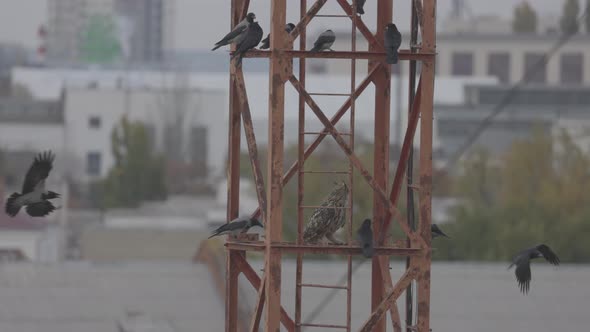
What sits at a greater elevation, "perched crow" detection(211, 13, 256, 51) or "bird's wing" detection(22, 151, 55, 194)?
"perched crow" detection(211, 13, 256, 51)

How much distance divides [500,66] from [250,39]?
119 meters

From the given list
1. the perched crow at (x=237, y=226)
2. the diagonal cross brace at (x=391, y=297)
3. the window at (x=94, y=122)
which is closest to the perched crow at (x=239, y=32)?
the perched crow at (x=237, y=226)

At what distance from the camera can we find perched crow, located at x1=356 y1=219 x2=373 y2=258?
47.5ft

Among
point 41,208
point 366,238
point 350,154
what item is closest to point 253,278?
point 366,238

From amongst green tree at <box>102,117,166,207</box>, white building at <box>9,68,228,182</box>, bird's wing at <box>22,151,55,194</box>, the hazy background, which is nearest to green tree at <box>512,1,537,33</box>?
the hazy background

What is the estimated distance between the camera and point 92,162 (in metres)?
109

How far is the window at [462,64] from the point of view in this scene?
135 meters

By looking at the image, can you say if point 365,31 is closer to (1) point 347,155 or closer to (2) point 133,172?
(1) point 347,155

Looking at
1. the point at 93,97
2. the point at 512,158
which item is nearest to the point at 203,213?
the point at 512,158

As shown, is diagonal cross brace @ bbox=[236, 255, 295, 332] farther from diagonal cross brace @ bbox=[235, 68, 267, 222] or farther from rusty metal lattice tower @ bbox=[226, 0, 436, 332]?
diagonal cross brace @ bbox=[235, 68, 267, 222]

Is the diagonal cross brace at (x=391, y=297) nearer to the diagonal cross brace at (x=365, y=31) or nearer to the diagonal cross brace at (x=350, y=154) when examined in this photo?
the diagonal cross brace at (x=350, y=154)

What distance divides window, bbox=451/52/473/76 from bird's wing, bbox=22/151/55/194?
118 m

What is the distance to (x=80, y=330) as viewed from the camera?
29.0 metres

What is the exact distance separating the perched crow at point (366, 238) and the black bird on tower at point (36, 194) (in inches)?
147
